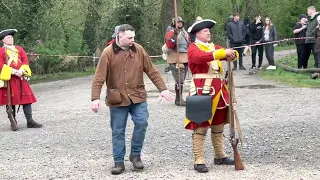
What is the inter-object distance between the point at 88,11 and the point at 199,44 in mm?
20605

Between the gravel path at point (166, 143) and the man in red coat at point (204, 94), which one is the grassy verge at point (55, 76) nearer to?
the gravel path at point (166, 143)

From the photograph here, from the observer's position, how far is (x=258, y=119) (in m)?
10.2

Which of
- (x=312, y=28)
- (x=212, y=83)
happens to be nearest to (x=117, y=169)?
(x=212, y=83)

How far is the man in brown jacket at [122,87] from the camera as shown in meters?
6.86

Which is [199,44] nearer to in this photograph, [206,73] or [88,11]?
[206,73]

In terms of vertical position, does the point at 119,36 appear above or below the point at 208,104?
above

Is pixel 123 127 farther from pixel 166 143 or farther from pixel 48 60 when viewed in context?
pixel 48 60

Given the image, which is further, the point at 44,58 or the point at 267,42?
the point at 44,58

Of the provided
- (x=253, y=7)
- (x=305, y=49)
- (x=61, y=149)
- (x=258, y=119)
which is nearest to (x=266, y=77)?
(x=305, y=49)

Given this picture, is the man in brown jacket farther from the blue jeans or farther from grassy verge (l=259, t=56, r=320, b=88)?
grassy verge (l=259, t=56, r=320, b=88)

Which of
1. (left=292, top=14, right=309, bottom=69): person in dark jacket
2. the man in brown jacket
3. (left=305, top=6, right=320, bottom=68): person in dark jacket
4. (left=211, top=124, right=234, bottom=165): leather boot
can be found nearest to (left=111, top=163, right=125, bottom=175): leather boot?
the man in brown jacket

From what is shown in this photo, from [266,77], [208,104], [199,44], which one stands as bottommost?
[266,77]

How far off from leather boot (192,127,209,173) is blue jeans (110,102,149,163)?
68cm

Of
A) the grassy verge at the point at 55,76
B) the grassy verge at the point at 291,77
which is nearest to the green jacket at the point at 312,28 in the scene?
the grassy verge at the point at 291,77
